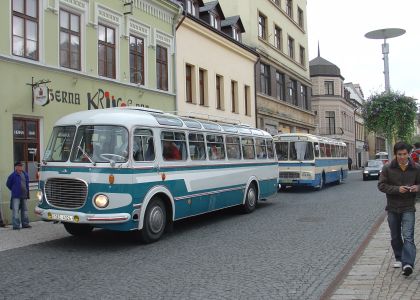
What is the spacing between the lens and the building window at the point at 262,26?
3350 cm

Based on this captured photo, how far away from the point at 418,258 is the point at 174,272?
12.5 ft

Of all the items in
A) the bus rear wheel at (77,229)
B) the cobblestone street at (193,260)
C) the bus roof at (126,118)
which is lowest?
the cobblestone street at (193,260)

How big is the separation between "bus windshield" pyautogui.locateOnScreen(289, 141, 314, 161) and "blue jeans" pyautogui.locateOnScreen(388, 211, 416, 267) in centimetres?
1573

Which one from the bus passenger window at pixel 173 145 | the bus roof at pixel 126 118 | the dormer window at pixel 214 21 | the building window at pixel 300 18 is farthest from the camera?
the building window at pixel 300 18

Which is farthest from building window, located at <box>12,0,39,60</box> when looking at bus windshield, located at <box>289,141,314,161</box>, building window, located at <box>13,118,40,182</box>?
bus windshield, located at <box>289,141,314,161</box>

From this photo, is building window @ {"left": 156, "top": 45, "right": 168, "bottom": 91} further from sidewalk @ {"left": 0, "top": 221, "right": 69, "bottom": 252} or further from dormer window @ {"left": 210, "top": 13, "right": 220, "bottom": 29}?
sidewalk @ {"left": 0, "top": 221, "right": 69, "bottom": 252}

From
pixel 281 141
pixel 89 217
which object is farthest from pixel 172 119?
pixel 281 141

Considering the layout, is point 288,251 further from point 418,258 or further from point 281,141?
point 281,141

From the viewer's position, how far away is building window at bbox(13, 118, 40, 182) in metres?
13.3

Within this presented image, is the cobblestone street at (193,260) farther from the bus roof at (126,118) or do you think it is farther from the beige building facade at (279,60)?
the beige building facade at (279,60)

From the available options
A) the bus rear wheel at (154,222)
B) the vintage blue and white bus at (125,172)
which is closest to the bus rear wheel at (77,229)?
the vintage blue and white bus at (125,172)

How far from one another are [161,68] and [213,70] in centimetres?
522

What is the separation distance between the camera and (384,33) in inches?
789

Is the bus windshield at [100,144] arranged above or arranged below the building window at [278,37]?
below
